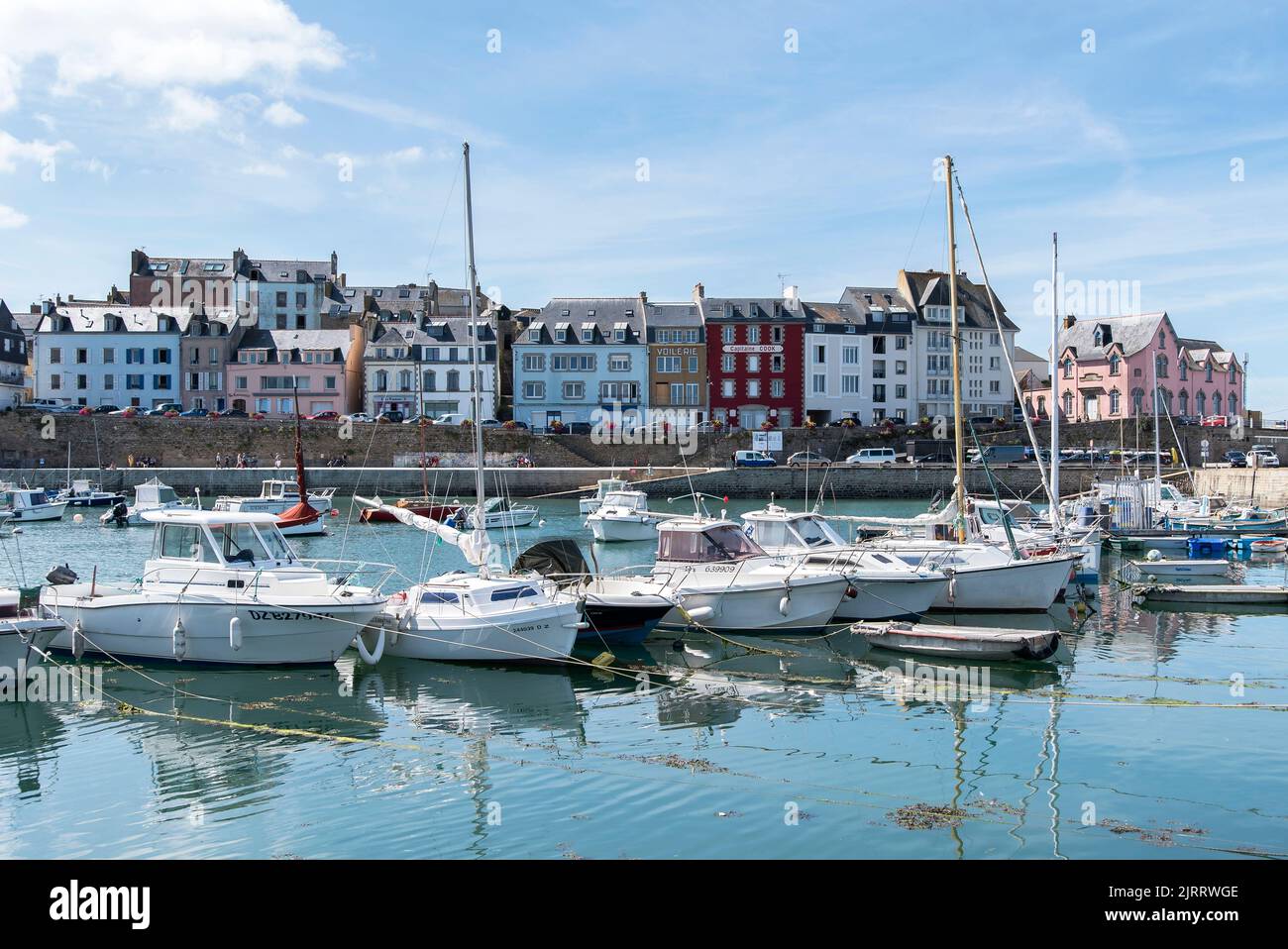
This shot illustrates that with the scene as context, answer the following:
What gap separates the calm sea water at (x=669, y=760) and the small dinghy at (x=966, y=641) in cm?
47

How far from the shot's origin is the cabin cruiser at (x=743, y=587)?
24.7 metres

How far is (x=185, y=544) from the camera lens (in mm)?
22328

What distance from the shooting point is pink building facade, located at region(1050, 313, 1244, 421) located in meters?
85.7

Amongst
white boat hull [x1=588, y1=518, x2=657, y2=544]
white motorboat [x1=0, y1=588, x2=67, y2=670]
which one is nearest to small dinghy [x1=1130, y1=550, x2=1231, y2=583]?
white boat hull [x1=588, y1=518, x2=657, y2=544]

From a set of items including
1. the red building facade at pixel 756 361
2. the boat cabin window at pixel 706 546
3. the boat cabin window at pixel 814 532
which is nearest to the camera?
the boat cabin window at pixel 706 546

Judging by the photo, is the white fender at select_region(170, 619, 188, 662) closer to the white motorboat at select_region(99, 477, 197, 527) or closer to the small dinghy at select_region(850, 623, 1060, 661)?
the small dinghy at select_region(850, 623, 1060, 661)

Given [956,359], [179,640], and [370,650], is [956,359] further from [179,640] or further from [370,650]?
[179,640]

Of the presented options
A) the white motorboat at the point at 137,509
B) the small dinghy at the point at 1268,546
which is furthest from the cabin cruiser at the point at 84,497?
the small dinghy at the point at 1268,546

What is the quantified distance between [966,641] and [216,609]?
45.6ft

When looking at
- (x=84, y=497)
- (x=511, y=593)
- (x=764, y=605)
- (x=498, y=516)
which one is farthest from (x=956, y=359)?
(x=84, y=497)

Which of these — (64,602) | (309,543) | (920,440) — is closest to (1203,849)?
(64,602)

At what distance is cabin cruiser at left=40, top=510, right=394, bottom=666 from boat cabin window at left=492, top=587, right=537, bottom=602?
2074 mm

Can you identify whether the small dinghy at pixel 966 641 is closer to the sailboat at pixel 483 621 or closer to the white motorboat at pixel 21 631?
the sailboat at pixel 483 621

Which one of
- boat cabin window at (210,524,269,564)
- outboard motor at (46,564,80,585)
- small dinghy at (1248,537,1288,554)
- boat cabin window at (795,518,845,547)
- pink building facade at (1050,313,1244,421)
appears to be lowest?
small dinghy at (1248,537,1288,554)
